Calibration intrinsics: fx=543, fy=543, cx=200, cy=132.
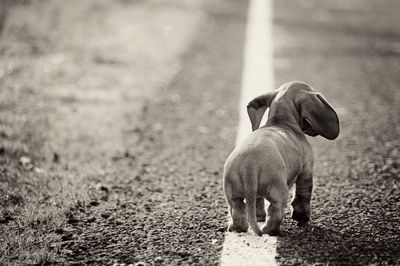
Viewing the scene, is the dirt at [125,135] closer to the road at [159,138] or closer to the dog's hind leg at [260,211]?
the road at [159,138]

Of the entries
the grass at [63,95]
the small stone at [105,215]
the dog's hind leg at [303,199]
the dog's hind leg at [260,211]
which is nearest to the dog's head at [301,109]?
the dog's hind leg at [303,199]

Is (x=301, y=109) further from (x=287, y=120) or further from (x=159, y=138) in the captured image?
(x=159, y=138)

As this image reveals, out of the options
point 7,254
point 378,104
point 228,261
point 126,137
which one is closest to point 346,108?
point 378,104

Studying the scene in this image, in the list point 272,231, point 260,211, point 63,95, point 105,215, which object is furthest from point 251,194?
point 63,95

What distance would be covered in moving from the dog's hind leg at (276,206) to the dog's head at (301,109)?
1.94ft

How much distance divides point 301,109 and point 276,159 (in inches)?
21.6

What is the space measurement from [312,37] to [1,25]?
245 inches

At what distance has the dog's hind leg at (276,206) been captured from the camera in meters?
3.41

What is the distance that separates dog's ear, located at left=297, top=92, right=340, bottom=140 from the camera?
12.2ft

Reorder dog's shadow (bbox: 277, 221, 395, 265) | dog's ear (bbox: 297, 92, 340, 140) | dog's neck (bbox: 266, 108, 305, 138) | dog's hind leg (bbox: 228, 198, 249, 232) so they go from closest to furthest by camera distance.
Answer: dog's shadow (bbox: 277, 221, 395, 265), dog's hind leg (bbox: 228, 198, 249, 232), dog's ear (bbox: 297, 92, 340, 140), dog's neck (bbox: 266, 108, 305, 138)

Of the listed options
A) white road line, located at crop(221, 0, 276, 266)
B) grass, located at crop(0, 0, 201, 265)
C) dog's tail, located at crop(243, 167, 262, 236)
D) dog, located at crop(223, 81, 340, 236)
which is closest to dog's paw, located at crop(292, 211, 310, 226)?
dog, located at crop(223, 81, 340, 236)

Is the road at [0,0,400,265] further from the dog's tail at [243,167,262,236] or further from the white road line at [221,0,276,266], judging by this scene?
the dog's tail at [243,167,262,236]

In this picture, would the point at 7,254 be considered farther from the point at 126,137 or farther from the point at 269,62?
the point at 269,62

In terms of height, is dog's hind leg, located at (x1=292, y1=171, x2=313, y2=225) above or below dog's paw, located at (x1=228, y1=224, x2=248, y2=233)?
above
